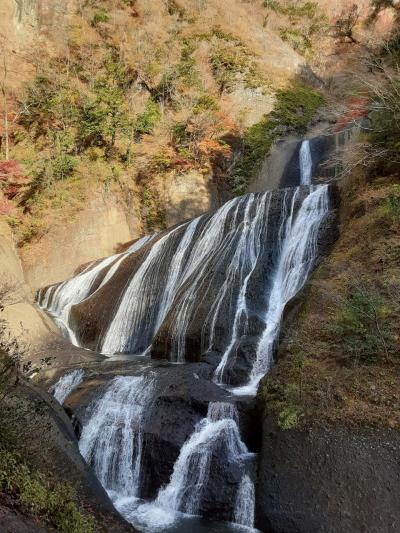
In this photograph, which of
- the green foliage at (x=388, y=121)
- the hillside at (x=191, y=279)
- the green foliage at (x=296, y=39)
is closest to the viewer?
the hillside at (x=191, y=279)

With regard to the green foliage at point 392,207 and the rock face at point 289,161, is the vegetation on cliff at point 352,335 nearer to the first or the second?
the green foliage at point 392,207

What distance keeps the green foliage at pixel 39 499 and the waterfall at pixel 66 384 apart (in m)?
5.87

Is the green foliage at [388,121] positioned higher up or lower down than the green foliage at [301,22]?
lower down

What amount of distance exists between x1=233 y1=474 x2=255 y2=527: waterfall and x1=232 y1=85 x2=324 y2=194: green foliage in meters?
19.4

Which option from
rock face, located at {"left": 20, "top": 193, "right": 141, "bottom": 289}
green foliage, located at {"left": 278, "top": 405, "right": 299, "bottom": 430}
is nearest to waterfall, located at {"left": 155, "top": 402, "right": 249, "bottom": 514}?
green foliage, located at {"left": 278, "top": 405, "right": 299, "bottom": 430}

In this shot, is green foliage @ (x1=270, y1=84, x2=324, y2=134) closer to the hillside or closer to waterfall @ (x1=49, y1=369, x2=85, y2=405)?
the hillside

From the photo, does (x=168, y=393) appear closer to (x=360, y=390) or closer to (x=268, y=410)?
(x=268, y=410)

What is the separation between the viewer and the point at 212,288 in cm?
1362

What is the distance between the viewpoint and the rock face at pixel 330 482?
6289 millimetres

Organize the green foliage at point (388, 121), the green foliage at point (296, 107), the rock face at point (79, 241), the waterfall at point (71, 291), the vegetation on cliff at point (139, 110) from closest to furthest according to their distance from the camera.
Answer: the green foliage at point (388, 121), the waterfall at point (71, 291), the rock face at point (79, 241), the vegetation on cliff at point (139, 110), the green foliage at point (296, 107)

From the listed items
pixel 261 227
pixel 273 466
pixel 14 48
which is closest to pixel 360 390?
pixel 273 466

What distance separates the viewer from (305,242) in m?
13.8

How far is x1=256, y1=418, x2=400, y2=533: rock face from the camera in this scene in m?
6.29

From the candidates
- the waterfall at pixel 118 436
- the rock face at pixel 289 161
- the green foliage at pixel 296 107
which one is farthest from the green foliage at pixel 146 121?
the waterfall at pixel 118 436
